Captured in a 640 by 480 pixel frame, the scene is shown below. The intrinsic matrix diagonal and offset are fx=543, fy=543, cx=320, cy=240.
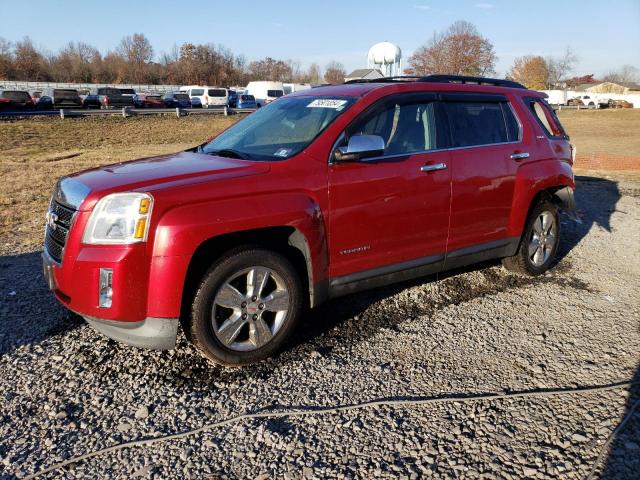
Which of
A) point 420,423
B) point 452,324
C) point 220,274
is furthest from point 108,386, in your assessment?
point 452,324

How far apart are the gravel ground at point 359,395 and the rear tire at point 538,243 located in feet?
1.83

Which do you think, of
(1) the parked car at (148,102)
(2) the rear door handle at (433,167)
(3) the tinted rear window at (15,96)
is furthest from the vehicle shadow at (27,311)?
Answer: (1) the parked car at (148,102)

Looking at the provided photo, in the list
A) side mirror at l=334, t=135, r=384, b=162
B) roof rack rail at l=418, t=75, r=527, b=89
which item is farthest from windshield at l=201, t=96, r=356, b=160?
roof rack rail at l=418, t=75, r=527, b=89

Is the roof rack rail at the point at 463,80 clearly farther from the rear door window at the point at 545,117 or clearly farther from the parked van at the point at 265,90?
the parked van at the point at 265,90

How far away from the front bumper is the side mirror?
5.12 ft

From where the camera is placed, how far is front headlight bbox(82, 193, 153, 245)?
10.2ft

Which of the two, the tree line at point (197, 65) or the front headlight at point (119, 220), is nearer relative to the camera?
the front headlight at point (119, 220)

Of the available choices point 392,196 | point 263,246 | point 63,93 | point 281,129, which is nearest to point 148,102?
point 63,93

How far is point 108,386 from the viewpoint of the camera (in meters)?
3.36

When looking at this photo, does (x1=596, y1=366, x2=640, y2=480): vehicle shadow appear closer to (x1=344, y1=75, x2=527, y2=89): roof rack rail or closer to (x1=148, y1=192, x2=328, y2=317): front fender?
(x1=148, y1=192, x2=328, y2=317): front fender

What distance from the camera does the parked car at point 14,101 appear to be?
33500mm

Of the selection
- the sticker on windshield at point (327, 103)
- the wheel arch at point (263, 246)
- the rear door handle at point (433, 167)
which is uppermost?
the sticker on windshield at point (327, 103)

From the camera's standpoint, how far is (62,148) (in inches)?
734

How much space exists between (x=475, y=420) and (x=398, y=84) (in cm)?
263
